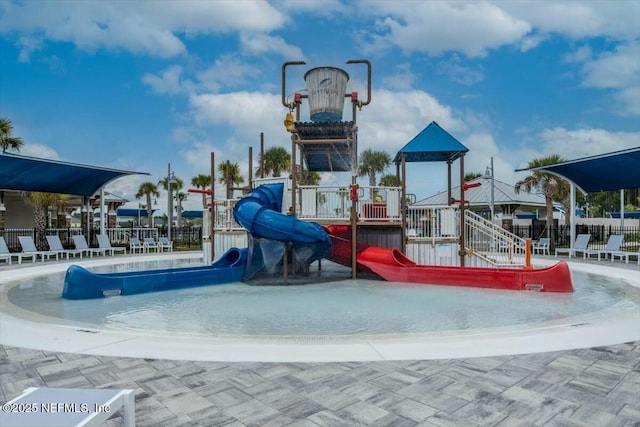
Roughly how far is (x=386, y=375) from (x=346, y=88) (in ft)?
37.1

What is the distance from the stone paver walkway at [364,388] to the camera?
9.76ft

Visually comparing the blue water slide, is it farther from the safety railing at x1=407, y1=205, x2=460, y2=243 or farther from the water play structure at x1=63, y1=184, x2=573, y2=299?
the safety railing at x1=407, y1=205, x2=460, y2=243

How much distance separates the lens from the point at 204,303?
8516 mm

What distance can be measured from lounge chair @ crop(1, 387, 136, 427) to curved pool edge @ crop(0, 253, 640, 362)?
211 cm

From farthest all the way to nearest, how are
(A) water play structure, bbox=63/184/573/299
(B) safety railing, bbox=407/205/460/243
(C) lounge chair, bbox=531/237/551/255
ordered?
(C) lounge chair, bbox=531/237/551/255 → (B) safety railing, bbox=407/205/460/243 → (A) water play structure, bbox=63/184/573/299

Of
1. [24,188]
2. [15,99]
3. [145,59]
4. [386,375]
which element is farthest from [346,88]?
[15,99]

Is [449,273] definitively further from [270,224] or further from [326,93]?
[326,93]

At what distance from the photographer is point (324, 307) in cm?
804

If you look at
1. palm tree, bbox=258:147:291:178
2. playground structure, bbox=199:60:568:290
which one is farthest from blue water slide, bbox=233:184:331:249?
palm tree, bbox=258:147:291:178

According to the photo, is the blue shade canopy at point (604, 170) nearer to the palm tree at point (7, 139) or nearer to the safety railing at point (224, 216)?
the safety railing at point (224, 216)

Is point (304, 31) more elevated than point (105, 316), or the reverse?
point (304, 31)

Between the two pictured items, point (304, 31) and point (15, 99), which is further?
point (15, 99)

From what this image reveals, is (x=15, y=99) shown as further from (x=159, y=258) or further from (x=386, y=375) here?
(x=386, y=375)

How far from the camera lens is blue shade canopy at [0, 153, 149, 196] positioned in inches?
688
